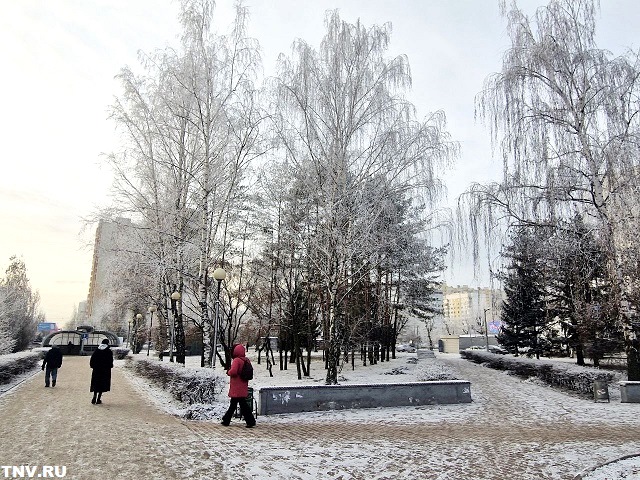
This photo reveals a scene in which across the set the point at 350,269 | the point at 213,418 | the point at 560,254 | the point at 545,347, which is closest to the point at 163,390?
the point at 213,418

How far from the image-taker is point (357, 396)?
10766mm

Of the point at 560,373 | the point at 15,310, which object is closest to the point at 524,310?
the point at 560,373

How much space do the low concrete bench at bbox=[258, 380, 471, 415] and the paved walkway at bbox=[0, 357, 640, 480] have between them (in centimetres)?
40

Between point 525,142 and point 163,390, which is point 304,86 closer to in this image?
point 525,142

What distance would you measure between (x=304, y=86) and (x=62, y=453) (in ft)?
42.2

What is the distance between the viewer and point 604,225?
1216 cm

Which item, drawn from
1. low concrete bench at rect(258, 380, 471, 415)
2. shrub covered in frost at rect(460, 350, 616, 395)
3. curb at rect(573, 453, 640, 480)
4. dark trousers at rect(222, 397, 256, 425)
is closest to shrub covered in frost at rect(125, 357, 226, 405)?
low concrete bench at rect(258, 380, 471, 415)

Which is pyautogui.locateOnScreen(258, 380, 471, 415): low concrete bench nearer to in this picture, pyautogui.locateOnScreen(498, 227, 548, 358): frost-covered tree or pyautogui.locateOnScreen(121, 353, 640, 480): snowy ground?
pyautogui.locateOnScreen(121, 353, 640, 480): snowy ground

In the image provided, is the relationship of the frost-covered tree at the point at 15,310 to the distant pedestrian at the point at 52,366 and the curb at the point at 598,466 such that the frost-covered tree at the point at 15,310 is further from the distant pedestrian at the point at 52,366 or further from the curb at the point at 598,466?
the curb at the point at 598,466

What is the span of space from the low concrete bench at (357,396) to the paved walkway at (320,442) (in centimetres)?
40

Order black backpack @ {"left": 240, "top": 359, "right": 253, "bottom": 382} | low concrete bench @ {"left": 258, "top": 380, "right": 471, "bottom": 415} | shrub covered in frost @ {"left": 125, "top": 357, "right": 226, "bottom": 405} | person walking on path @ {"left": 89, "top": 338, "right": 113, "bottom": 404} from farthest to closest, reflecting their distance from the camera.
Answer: person walking on path @ {"left": 89, "top": 338, "right": 113, "bottom": 404} < shrub covered in frost @ {"left": 125, "top": 357, "right": 226, "bottom": 405} < low concrete bench @ {"left": 258, "top": 380, "right": 471, "bottom": 415} < black backpack @ {"left": 240, "top": 359, "right": 253, "bottom": 382}
